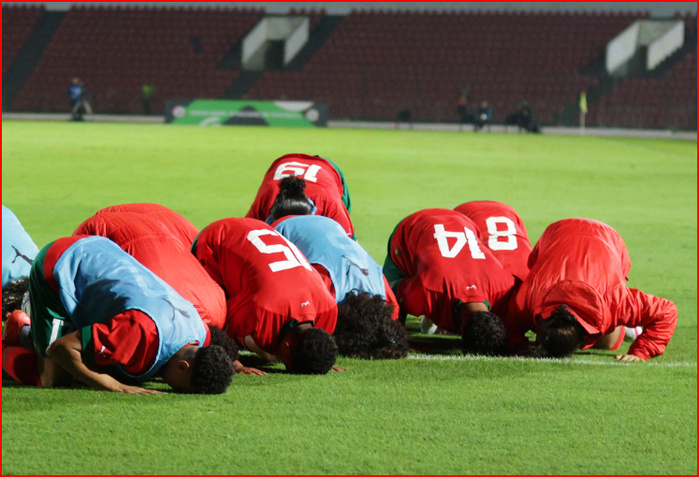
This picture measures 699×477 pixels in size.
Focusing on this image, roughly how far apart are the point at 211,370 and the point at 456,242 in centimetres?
239

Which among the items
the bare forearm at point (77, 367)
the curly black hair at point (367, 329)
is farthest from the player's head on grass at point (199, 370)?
the curly black hair at point (367, 329)

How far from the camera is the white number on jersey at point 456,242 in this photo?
20.2 ft

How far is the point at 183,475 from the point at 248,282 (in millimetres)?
1772

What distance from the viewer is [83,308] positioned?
4.43 meters

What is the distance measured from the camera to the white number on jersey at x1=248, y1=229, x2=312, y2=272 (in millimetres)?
5156

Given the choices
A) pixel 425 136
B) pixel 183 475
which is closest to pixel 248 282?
pixel 183 475

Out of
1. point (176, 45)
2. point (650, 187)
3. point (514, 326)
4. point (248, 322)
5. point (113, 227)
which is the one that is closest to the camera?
point (248, 322)

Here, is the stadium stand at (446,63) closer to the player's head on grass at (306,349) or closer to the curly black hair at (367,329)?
the curly black hair at (367,329)

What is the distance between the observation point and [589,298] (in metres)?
5.66

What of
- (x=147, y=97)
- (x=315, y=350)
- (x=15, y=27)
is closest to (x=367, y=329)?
(x=315, y=350)

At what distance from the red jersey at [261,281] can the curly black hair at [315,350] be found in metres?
0.12

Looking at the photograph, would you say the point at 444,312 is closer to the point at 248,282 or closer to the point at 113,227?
the point at 248,282

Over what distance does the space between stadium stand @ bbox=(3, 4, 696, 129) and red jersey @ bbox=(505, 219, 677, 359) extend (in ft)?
105

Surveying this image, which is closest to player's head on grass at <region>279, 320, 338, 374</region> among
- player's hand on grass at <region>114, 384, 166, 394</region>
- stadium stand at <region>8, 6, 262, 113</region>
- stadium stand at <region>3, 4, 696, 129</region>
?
player's hand on grass at <region>114, 384, 166, 394</region>
